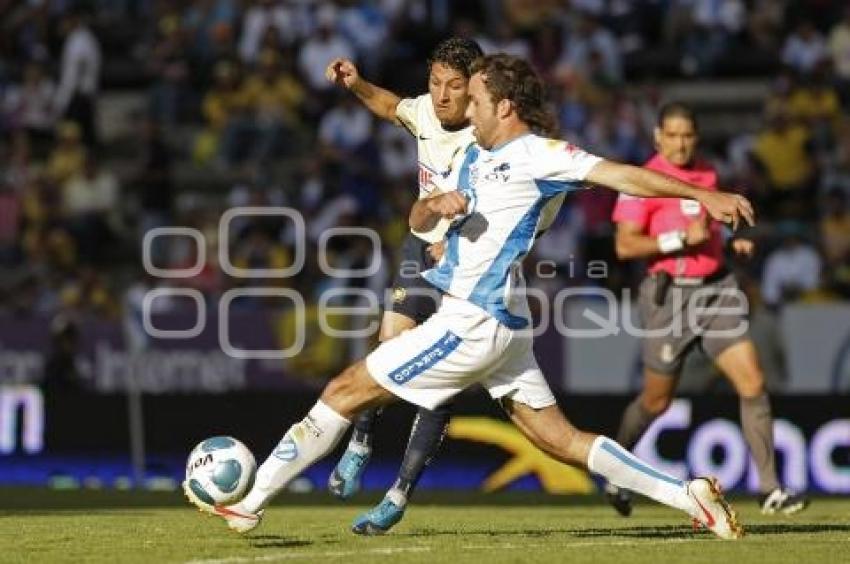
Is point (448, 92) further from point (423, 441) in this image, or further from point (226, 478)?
point (226, 478)

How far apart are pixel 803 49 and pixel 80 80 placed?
8931 millimetres

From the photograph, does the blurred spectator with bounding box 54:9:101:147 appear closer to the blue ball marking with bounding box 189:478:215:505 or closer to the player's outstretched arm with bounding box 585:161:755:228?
the blue ball marking with bounding box 189:478:215:505

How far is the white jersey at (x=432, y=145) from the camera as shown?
11703mm

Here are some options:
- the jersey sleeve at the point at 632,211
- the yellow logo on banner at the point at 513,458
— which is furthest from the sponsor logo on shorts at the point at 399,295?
the yellow logo on banner at the point at 513,458

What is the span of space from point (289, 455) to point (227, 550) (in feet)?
1.92

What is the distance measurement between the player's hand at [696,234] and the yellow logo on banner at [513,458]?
16.1 ft

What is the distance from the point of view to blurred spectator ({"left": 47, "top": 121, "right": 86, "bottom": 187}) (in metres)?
24.3

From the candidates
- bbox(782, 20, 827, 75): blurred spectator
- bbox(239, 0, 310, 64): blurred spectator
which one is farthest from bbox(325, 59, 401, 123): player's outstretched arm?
bbox(239, 0, 310, 64): blurred spectator

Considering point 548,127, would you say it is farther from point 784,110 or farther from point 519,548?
point 784,110

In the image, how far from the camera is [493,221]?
9797 millimetres

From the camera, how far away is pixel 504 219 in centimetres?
979

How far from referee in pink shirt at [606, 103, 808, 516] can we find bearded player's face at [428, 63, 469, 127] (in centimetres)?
196

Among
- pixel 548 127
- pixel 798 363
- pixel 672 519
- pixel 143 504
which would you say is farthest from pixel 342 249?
pixel 548 127

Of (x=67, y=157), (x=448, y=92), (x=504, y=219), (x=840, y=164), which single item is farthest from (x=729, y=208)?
(x=67, y=157)
